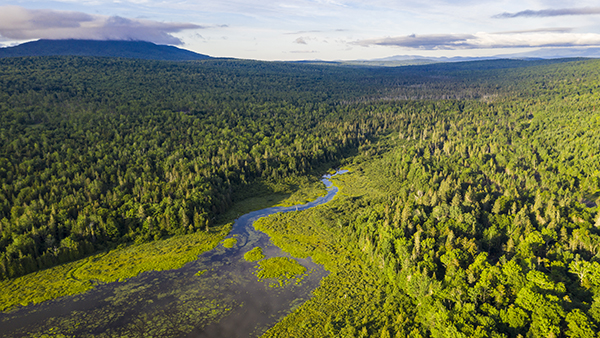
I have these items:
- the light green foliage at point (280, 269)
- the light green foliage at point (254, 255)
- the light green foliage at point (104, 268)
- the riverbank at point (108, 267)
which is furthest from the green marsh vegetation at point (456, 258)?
the light green foliage at point (104, 268)

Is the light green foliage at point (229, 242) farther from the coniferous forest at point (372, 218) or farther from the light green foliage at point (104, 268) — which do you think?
the coniferous forest at point (372, 218)

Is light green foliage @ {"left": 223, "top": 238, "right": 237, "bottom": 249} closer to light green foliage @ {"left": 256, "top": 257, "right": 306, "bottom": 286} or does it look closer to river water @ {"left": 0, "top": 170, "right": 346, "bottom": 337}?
river water @ {"left": 0, "top": 170, "right": 346, "bottom": 337}

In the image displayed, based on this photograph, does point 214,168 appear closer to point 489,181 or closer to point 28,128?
point 28,128

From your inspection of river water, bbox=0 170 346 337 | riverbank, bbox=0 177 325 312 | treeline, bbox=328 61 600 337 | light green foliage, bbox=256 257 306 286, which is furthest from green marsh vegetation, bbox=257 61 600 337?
riverbank, bbox=0 177 325 312

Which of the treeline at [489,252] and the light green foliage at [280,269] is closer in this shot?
the treeline at [489,252]

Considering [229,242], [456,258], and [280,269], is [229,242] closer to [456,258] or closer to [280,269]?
[280,269]

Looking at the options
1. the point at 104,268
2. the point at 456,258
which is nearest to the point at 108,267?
the point at 104,268
